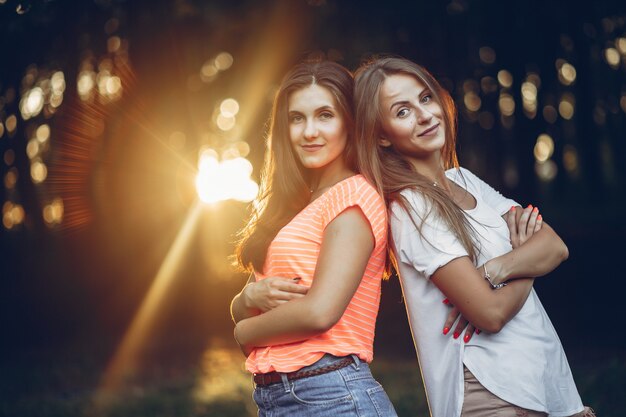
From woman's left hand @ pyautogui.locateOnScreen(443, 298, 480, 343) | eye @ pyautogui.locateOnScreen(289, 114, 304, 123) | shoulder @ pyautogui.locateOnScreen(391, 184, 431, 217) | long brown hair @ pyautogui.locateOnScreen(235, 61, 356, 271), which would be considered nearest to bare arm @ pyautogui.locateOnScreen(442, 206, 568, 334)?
woman's left hand @ pyautogui.locateOnScreen(443, 298, 480, 343)

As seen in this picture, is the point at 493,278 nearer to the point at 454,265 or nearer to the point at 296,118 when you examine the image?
the point at 454,265

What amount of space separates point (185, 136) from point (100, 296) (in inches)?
145

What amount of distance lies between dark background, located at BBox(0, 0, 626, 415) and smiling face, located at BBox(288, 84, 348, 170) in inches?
169

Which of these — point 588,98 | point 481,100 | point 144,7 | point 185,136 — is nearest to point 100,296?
Answer: point 185,136

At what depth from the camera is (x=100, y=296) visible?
15.2 meters

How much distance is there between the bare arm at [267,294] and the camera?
2.82m

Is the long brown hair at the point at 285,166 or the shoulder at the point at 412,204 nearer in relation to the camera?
the shoulder at the point at 412,204

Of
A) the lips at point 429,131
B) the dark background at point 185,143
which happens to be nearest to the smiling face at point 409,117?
the lips at point 429,131

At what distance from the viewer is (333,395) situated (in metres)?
2.69

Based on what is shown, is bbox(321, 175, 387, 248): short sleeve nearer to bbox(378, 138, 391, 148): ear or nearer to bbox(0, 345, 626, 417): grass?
bbox(378, 138, 391, 148): ear

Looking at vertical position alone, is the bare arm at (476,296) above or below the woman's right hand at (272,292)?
below

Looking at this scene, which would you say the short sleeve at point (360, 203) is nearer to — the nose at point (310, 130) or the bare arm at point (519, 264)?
the nose at point (310, 130)

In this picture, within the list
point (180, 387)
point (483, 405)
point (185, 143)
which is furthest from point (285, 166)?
point (185, 143)

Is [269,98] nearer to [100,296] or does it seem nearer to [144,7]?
[144,7]
